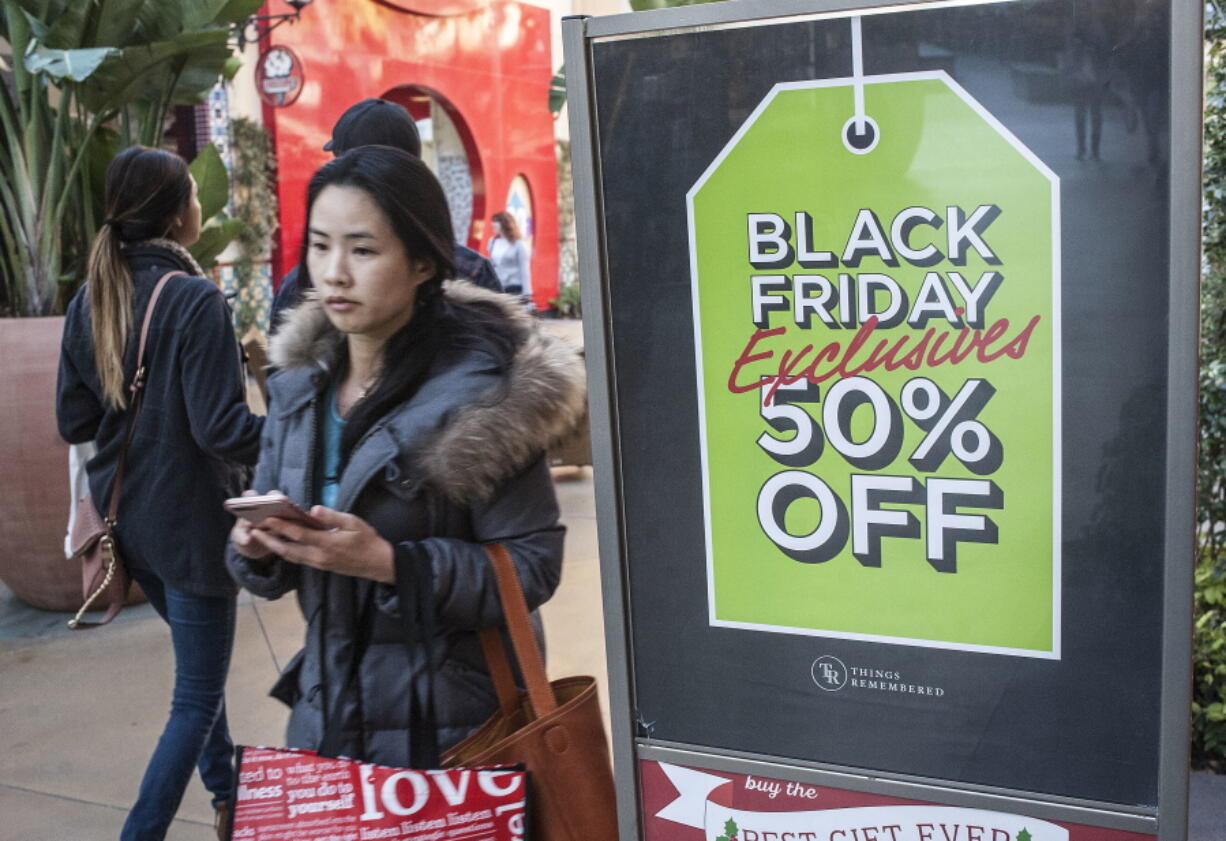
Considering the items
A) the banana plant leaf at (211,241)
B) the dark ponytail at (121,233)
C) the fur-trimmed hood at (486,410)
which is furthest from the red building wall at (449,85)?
the fur-trimmed hood at (486,410)

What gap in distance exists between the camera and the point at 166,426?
3.34 m

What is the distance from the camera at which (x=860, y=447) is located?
5.24ft

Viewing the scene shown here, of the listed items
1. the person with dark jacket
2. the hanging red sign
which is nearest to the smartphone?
the person with dark jacket

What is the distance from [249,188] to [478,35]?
5.72m

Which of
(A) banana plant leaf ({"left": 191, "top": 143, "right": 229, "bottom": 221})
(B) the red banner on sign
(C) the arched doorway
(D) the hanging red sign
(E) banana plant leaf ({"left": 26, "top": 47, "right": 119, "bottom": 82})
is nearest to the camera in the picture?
(B) the red banner on sign

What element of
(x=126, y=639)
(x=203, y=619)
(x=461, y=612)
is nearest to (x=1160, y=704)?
(x=461, y=612)

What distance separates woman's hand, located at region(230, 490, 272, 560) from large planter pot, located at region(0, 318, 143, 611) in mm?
4112

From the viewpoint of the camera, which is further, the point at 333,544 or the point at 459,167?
the point at 459,167

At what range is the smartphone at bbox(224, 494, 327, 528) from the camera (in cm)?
196

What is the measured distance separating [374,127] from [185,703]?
1.57m

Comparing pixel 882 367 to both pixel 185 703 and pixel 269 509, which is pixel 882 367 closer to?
pixel 269 509

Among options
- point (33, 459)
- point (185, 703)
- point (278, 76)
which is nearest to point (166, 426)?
point (185, 703)

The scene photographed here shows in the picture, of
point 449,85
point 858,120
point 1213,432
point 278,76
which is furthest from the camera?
point 449,85

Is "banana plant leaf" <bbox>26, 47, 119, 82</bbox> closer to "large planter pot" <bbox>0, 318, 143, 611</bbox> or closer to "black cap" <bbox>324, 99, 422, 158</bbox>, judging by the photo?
"large planter pot" <bbox>0, 318, 143, 611</bbox>
